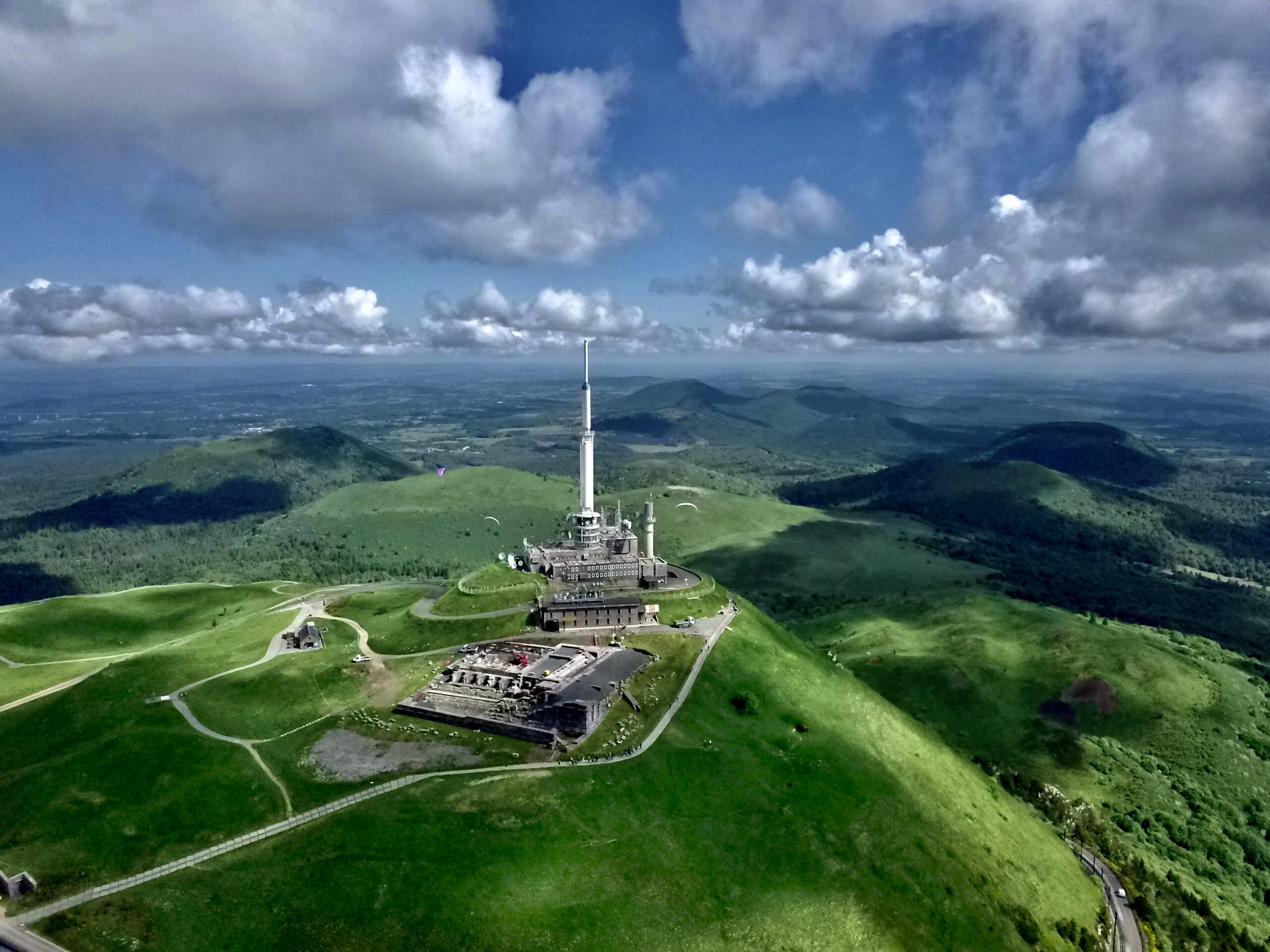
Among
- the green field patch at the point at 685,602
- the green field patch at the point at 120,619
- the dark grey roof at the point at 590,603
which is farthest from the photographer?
the green field patch at the point at 120,619

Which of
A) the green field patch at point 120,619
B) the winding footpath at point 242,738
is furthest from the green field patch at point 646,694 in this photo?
the green field patch at point 120,619

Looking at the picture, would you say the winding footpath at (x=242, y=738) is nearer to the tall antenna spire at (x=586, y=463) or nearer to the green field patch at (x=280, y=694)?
the green field patch at (x=280, y=694)

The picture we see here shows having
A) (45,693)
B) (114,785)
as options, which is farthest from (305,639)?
(114,785)

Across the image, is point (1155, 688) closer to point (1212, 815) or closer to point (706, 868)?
point (1212, 815)

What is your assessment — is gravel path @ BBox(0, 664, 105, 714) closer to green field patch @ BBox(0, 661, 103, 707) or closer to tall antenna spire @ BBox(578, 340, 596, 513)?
green field patch @ BBox(0, 661, 103, 707)

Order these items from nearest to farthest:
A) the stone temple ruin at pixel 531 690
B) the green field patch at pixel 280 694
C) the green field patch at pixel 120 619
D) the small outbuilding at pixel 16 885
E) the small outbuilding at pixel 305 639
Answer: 1. the small outbuilding at pixel 16 885
2. the stone temple ruin at pixel 531 690
3. the green field patch at pixel 280 694
4. the small outbuilding at pixel 305 639
5. the green field patch at pixel 120 619

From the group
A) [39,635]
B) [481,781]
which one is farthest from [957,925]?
[39,635]

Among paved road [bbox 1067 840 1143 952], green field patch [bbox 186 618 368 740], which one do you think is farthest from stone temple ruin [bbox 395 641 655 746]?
paved road [bbox 1067 840 1143 952]
